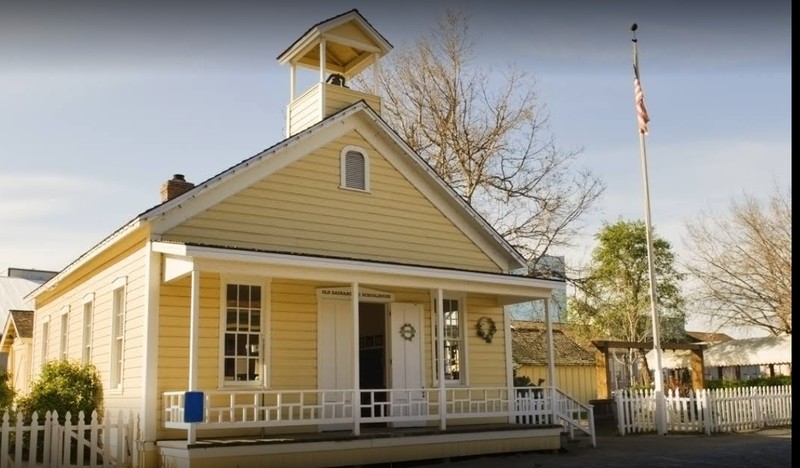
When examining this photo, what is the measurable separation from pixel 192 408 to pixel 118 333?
4075mm

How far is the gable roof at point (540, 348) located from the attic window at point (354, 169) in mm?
20525

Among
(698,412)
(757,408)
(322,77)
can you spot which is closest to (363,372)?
(322,77)

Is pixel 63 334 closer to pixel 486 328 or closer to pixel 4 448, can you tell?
pixel 4 448

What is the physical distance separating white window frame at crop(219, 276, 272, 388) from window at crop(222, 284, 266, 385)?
18mm

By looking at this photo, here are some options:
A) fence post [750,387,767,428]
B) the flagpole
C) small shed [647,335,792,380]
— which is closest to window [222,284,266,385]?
the flagpole

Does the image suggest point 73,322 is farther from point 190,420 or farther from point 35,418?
point 190,420

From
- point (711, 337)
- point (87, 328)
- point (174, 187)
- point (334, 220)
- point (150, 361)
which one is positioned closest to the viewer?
point (150, 361)

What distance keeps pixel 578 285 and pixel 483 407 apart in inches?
478

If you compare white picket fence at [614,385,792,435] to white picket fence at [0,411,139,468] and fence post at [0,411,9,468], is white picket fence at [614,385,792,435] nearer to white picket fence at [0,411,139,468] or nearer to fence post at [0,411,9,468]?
white picket fence at [0,411,139,468]

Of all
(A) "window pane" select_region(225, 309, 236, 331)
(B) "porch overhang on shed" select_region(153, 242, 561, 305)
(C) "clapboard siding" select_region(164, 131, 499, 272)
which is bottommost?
(A) "window pane" select_region(225, 309, 236, 331)

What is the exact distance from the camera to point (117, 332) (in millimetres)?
15906

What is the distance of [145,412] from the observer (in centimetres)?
1373

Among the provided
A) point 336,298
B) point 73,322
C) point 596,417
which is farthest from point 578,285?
point 73,322

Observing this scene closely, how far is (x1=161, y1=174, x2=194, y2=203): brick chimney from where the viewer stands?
17.2 meters
